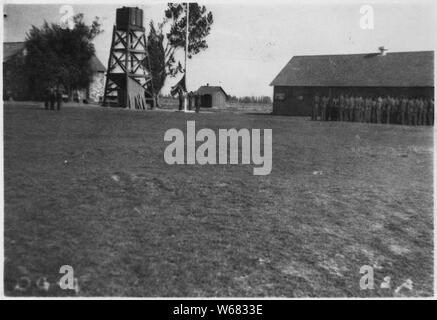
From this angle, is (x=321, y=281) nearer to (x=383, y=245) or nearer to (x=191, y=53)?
(x=383, y=245)

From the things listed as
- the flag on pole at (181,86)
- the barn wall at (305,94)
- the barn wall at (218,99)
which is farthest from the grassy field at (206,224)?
the barn wall at (218,99)

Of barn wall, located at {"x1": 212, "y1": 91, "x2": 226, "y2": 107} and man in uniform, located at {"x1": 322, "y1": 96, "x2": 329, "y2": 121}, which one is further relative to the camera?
barn wall, located at {"x1": 212, "y1": 91, "x2": 226, "y2": 107}

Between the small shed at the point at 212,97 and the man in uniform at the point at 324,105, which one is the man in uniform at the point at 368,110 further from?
the small shed at the point at 212,97

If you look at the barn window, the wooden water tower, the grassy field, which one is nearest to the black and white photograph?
the grassy field

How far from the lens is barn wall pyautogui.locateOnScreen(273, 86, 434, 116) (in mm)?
28627

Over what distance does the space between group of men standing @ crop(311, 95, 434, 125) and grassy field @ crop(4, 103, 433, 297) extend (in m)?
15.0

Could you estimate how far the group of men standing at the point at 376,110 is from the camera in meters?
22.5

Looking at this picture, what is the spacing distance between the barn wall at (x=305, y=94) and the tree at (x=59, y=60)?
19.9 m

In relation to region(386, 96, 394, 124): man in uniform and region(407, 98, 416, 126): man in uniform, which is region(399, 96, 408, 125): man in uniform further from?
region(386, 96, 394, 124): man in uniform

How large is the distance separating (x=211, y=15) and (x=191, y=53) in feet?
14.8

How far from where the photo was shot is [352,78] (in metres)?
29.6

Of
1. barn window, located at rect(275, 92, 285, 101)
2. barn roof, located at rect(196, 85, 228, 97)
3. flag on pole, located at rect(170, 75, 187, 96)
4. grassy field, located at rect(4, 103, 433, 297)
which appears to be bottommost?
grassy field, located at rect(4, 103, 433, 297)

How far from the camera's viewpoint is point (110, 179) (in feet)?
22.5

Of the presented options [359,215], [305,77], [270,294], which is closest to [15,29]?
[270,294]
